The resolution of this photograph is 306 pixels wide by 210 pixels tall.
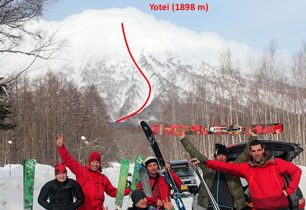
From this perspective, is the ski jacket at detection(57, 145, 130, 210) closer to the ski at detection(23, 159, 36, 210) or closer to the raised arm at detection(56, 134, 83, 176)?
the raised arm at detection(56, 134, 83, 176)

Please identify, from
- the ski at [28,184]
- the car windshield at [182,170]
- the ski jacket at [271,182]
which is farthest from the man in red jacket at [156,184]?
the car windshield at [182,170]

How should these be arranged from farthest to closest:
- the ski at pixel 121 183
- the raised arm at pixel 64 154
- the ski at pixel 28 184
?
the ski at pixel 121 183 < the ski at pixel 28 184 < the raised arm at pixel 64 154

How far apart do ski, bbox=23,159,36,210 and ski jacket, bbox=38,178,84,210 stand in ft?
6.80

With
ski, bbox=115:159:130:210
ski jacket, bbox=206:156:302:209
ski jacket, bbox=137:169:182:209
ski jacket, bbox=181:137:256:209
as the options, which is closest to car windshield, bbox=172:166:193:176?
ski, bbox=115:159:130:210

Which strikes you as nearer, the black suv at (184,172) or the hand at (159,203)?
the hand at (159,203)

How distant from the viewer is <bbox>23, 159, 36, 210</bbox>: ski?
7356 mm

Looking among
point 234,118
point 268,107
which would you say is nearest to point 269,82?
point 268,107

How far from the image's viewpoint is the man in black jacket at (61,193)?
552 cm

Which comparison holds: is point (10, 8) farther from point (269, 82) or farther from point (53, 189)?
point (269, 82)

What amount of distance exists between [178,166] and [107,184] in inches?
477

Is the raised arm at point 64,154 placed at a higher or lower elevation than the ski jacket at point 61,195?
higher

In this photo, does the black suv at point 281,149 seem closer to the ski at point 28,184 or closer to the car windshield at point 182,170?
the ski at point 28,184

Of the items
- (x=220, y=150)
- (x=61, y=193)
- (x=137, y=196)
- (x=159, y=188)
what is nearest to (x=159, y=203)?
(x=159, y=188)

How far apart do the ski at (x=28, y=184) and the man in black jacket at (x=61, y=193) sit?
206cm
